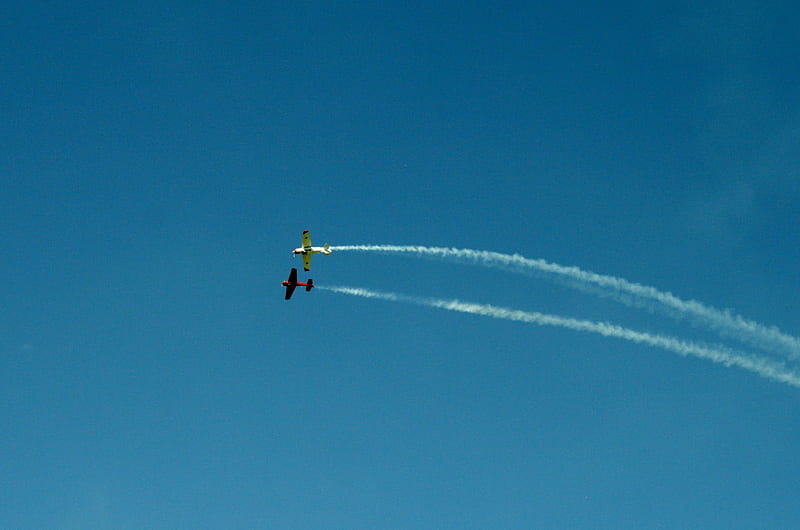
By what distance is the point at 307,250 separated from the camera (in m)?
118

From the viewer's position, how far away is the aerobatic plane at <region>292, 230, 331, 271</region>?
117562 millimetres

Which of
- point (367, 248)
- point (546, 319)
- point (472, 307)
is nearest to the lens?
point (546, 319)

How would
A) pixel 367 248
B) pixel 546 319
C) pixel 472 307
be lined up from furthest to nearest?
pixel 367 248, pixel 472 307, pixel 546 319

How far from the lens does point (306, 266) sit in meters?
119

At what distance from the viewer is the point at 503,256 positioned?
298 feet

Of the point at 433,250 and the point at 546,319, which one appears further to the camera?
the point at 433,250

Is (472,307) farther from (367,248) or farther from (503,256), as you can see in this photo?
(367,248)

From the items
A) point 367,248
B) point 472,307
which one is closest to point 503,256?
point 472,307

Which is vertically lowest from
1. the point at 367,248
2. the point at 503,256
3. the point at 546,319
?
the point at 546,319

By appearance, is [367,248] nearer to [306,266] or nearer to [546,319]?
[306,266]

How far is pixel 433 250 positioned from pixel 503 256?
34.0 feet

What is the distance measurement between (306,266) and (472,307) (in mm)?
33090

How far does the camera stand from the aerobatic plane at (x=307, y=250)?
11756 centimetres

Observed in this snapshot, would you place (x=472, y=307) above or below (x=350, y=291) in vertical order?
below
